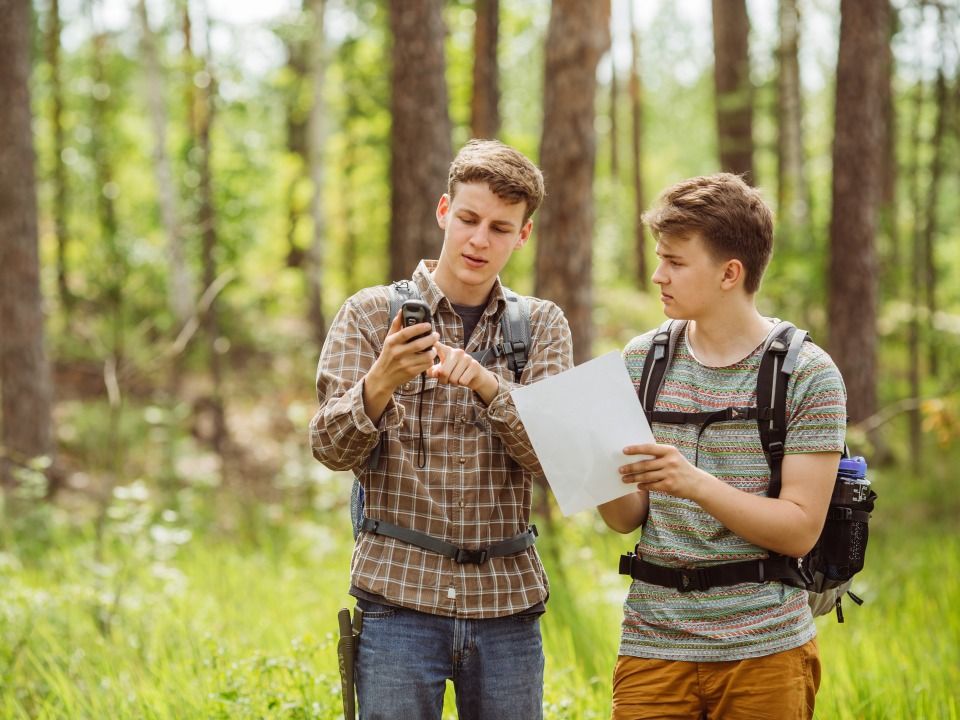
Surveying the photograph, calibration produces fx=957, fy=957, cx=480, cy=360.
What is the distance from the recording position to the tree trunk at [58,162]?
1761 centimetres

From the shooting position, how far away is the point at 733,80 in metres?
16.4

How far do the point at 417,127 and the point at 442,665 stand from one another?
5475mm

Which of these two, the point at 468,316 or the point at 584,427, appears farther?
the point at 468,316

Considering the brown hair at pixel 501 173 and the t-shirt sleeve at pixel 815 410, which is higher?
the brown hair at pixel 501 173

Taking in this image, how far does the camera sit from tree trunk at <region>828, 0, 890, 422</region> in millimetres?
10211

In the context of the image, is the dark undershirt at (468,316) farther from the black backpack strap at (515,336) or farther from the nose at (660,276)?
the nose at (660,276)

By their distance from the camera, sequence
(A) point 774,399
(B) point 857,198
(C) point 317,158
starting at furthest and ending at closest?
1. (C) point 317,158
2. (B) point 857,198
3. (A) point 774,399

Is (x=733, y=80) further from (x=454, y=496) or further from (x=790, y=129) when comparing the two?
(x=454, y=496)

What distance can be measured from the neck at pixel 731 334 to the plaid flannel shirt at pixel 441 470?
41cm

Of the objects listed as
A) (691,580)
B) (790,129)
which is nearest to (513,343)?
A: (691,580)

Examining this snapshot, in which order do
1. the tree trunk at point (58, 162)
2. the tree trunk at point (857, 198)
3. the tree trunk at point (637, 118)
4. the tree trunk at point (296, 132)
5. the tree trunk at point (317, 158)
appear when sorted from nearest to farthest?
the tree trunk at point (857, 198), the tree trunk at point (317, 158), the tree trunk at point (58, 162), the tree trunk at point (296, 132), the tree trunk at point (637, 118)

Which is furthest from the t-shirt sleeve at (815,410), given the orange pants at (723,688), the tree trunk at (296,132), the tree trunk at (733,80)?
the tree trunk at (296,132)

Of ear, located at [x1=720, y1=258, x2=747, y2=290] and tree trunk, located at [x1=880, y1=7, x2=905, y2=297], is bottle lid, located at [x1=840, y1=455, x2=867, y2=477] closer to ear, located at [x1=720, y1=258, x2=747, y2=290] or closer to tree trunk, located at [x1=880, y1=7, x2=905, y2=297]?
ear, located at [x1=720, y1=258, x2=747, y2=290]

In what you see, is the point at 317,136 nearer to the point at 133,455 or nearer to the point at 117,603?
the point at 133,455
